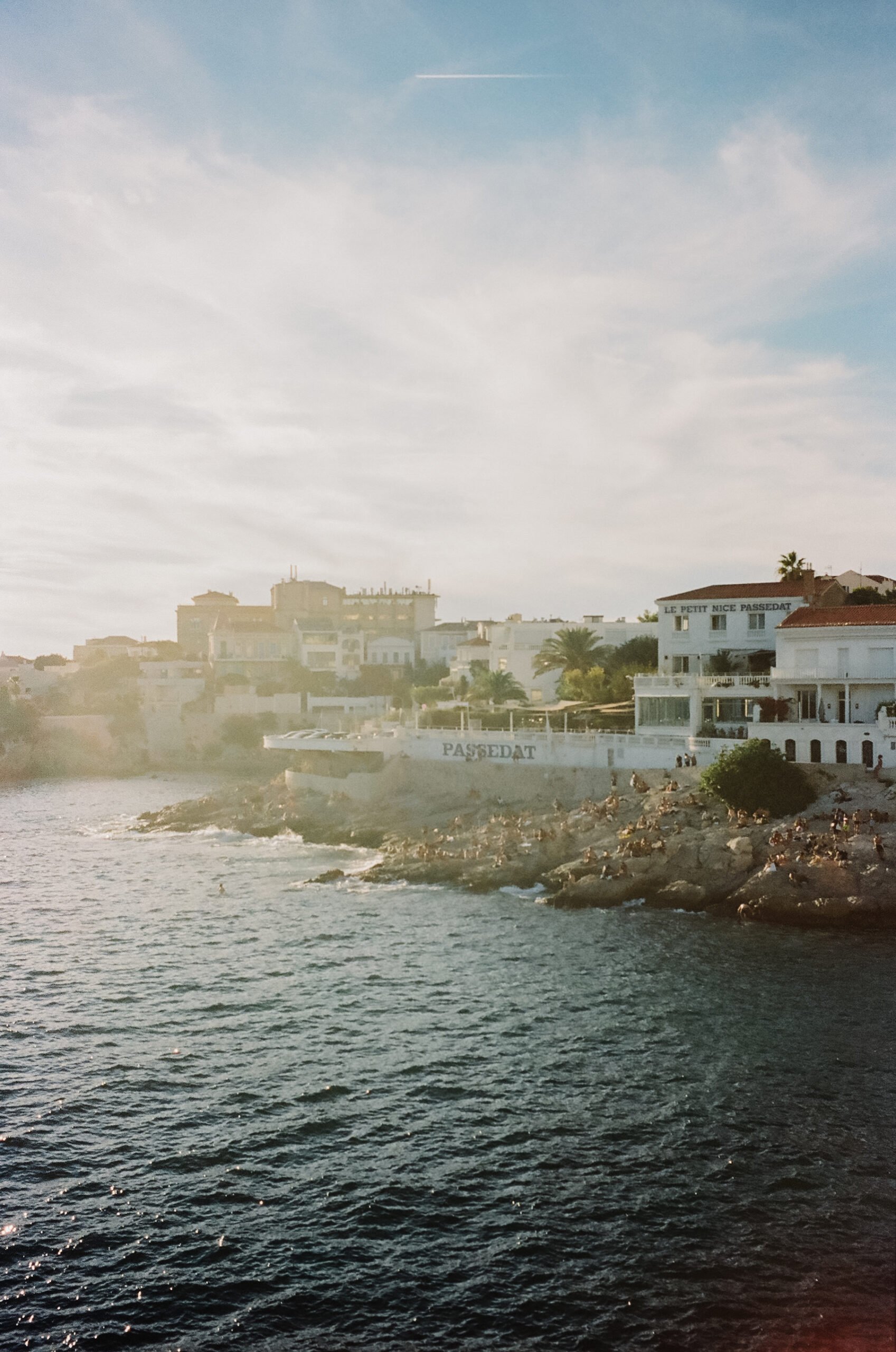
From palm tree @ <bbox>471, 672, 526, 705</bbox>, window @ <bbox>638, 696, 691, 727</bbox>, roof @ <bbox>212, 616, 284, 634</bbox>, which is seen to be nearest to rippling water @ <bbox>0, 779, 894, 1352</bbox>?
window @ <bbox>638, 696, 691, 727</bbox>

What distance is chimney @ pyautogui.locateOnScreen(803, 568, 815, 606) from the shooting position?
61344 millimetres

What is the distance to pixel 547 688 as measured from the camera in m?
Result: 94.4

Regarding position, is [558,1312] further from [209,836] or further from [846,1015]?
[209,836]

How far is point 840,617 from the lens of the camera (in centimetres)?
5403

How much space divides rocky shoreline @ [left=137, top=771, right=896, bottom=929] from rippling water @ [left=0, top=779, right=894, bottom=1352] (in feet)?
9.76

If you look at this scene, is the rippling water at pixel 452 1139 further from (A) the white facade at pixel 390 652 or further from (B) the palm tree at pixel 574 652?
(A) the white facade at pixel 390 652

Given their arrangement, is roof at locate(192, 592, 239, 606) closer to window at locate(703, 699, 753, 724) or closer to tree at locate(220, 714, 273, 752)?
tree at locate(220, 714, 273, 752)

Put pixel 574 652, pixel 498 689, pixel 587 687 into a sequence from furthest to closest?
pixel 498 689
pixel 574 652
pixel 587 687

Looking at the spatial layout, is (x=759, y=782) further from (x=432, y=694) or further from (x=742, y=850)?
(x=432, y=694)

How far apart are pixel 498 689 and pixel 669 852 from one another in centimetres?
3695

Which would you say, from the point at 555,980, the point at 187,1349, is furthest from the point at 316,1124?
the point at 555,980

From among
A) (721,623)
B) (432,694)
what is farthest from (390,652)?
(721,623)

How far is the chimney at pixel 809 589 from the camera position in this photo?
61344mm

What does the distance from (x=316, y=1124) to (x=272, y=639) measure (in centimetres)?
10703
